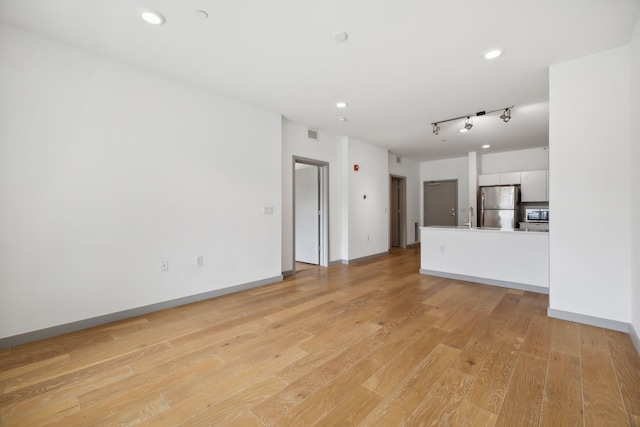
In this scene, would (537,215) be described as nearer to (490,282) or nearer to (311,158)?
(490,282)

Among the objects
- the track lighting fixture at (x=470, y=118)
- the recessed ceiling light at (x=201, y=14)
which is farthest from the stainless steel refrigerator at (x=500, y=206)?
the recessed ceiling light at (x=201, y=14)

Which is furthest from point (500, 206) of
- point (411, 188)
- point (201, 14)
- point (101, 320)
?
point (101, 320)

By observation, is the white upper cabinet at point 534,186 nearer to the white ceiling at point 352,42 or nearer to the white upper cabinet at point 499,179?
the white upper cabinet at point 499,179

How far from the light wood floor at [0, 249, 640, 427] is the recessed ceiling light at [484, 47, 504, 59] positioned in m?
2.68

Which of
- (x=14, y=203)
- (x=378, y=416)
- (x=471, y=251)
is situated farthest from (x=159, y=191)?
(x=471, y=251)

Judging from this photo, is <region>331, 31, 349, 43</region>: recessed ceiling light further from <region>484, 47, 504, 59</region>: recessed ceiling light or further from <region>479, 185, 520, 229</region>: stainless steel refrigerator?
<region>479, 185, 520, 229</region>: stainless steel refrigerator

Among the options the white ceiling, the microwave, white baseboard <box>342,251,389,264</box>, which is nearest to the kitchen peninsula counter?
white baseboard <box>342,251,389,264</box>

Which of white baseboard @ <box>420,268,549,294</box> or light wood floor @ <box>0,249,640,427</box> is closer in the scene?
light wood floor @ <box>0,249,640,427</box>

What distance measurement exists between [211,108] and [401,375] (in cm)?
356

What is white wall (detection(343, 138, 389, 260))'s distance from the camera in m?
5.68

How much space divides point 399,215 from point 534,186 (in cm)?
319

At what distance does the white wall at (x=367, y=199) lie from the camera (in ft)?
18.6

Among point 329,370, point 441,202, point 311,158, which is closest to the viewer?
point 329,370

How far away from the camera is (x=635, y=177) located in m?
2.24
